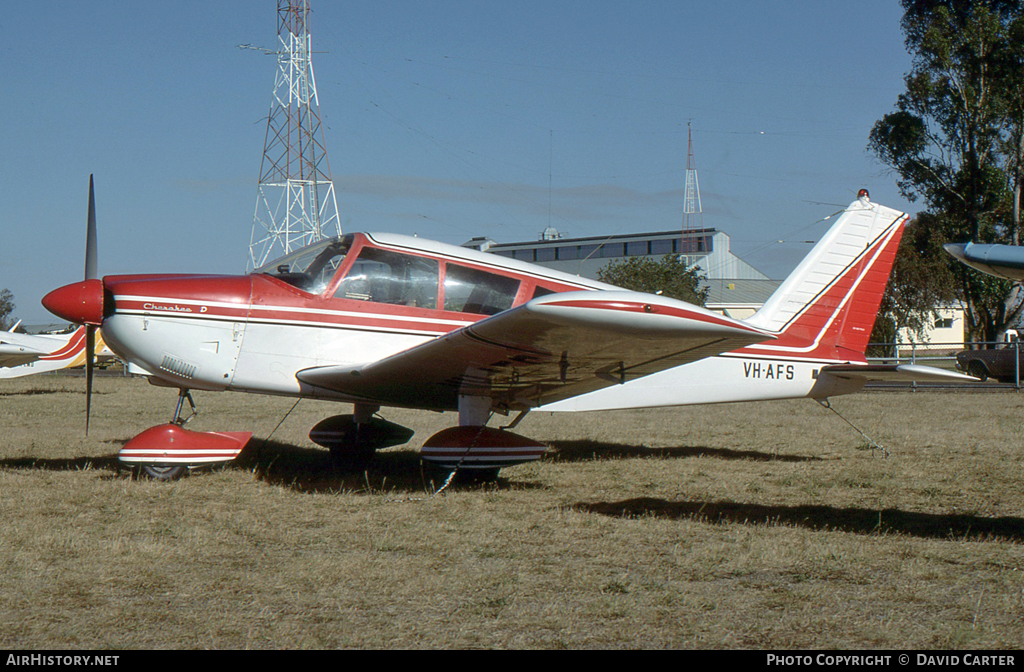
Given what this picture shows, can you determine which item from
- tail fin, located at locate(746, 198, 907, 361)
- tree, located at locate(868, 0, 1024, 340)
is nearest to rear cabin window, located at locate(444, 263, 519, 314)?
tail fin, located at locate(746, 198, 907, 361)

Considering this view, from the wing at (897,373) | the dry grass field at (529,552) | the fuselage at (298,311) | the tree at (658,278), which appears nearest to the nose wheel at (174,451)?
the dry grass field at (529,552)

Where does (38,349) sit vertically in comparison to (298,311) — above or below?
below

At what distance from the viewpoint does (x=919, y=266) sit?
1362 inches

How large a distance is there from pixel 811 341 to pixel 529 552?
17.1 feet

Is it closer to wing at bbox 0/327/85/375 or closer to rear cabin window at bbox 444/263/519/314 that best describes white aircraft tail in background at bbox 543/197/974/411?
rear cabin window at bbox 444/263/519/314

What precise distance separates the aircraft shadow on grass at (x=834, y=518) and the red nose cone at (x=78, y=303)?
13.5ft

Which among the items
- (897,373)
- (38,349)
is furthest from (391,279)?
(38,349)

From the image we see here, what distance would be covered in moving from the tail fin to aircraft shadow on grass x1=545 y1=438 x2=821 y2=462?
123cm

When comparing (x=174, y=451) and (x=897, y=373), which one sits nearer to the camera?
(x=174, y=451)

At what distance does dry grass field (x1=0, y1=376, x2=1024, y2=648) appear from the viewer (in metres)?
3.12

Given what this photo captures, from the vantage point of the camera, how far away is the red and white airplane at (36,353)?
55.3 feet

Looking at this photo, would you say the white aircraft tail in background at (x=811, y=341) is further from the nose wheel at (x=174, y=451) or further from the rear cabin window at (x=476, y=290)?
the nose wheel at (x=174, y=451)

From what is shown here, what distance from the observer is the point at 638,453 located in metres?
9.00

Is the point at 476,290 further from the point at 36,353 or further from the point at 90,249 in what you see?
the point at 36,353
